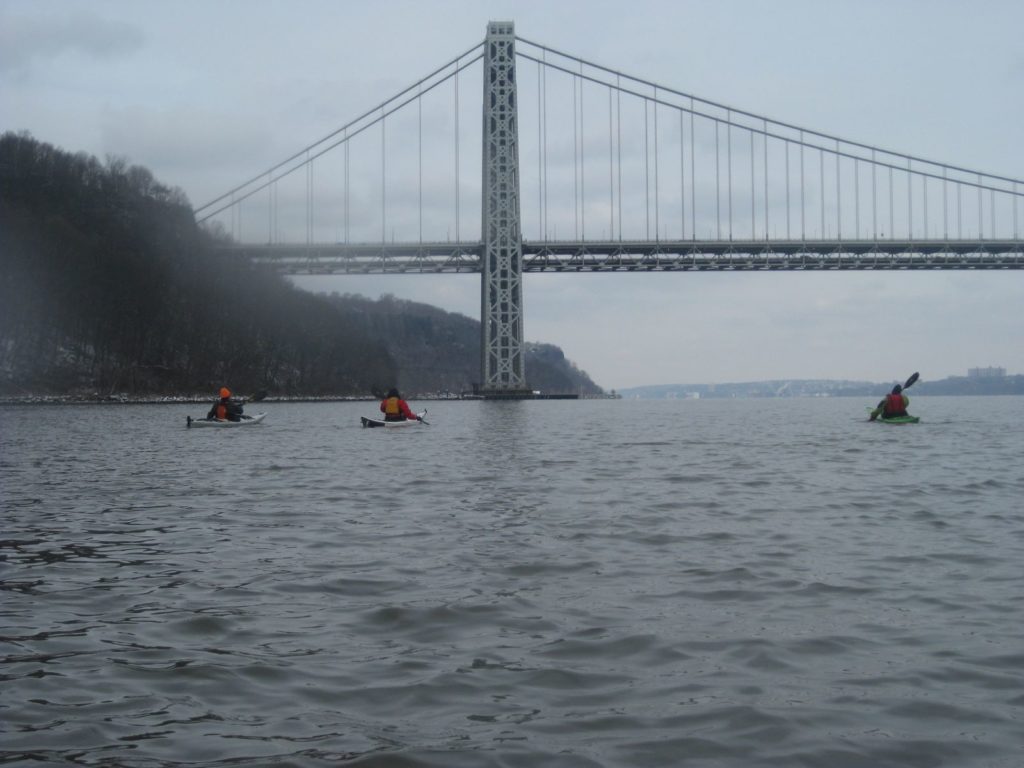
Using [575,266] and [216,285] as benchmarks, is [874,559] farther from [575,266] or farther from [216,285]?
[216,285]

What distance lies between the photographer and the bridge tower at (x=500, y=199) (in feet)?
210

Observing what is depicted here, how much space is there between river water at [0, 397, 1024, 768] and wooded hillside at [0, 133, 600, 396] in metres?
52.9

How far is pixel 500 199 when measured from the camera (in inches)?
2530

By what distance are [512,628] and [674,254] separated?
2425 inches

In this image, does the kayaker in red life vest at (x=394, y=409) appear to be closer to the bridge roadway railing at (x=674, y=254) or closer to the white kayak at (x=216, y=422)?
the white kayak at (x=216, y=422)

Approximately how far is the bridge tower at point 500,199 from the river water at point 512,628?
172 feet

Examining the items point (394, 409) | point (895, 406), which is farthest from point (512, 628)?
point (895, 406)

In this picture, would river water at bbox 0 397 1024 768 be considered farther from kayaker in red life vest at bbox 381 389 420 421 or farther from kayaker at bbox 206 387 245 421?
kayaker at bbox 206 387 245 421

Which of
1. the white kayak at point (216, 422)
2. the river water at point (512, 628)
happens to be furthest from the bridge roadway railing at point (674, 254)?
the river water at point (512, 628)

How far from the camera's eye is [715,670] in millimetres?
4762

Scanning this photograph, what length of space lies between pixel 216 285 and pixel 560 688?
72.7 meters

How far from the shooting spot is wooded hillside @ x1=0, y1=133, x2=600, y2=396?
6084cm

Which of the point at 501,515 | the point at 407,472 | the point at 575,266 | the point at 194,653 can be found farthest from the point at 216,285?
the point at 194,653

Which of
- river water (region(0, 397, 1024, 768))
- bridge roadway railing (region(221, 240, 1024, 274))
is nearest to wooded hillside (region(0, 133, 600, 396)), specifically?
bridge roadway railing (region(221, 240, 1024, 274))
